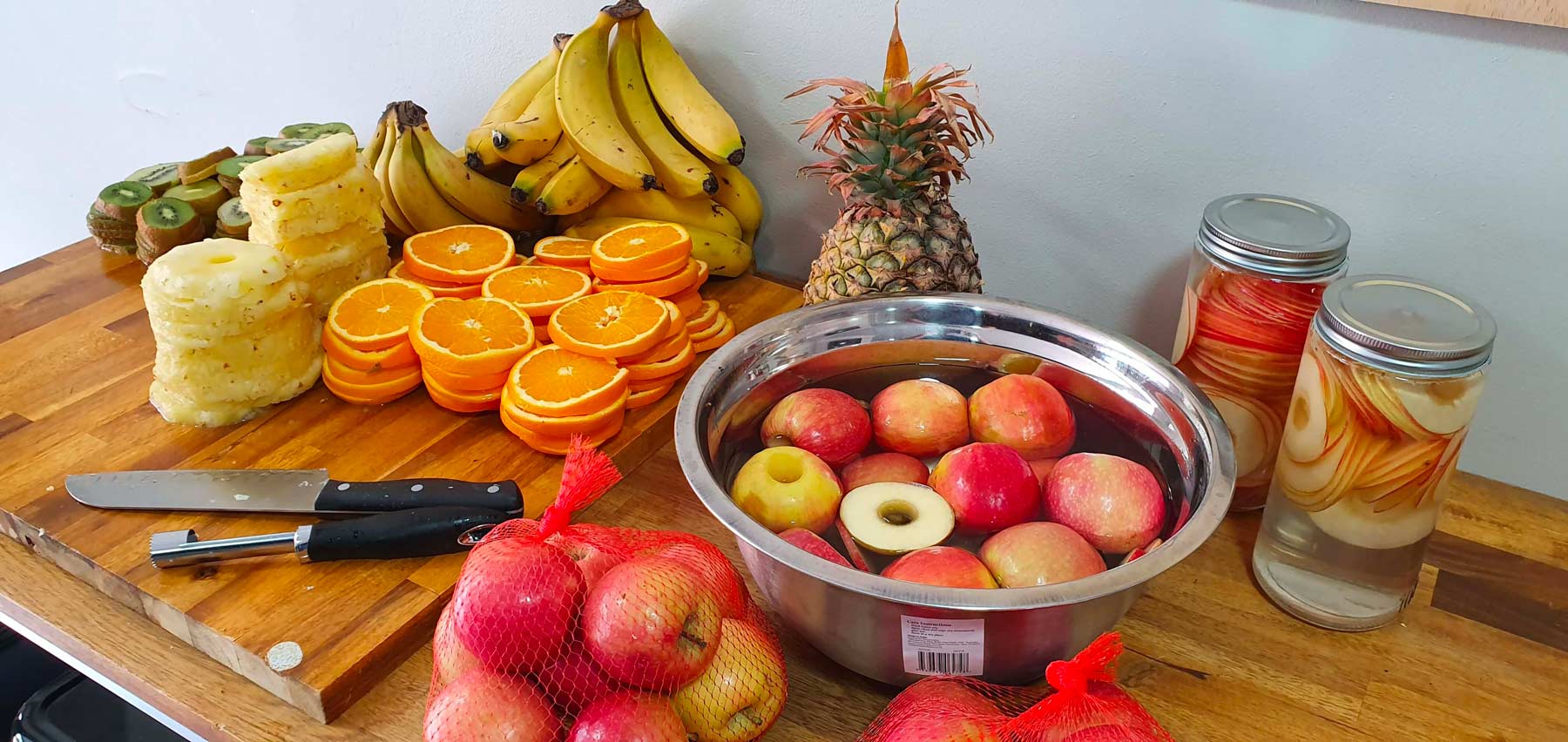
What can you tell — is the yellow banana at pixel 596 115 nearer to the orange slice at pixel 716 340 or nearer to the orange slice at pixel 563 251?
the orange slice at pixel 563 251

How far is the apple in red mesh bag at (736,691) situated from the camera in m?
0.75

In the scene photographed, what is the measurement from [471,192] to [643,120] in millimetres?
255

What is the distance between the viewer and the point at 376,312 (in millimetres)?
1189

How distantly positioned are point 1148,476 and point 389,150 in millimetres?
1038

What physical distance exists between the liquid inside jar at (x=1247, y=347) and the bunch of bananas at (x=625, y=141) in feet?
1.90

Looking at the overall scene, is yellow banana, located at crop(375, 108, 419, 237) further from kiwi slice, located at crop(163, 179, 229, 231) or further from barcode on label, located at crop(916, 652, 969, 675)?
barcode on label, located at crop(916, 652, 969, 675)

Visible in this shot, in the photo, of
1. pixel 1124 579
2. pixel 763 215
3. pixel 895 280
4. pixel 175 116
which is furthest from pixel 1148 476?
pixel 175 116

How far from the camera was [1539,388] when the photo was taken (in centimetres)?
104

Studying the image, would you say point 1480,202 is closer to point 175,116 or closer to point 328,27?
point 328,27

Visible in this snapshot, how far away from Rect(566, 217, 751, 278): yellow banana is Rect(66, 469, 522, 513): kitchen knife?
1.48ft

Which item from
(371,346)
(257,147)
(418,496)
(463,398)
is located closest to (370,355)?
(371,346)

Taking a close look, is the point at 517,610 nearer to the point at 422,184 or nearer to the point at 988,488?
the point at 988,488

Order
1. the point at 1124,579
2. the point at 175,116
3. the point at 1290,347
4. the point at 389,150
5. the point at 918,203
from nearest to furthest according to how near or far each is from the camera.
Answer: the point at 1124,579 → the point at 1290,347 → the point at 918,203 → the point at 389,150 → the point at 175,116

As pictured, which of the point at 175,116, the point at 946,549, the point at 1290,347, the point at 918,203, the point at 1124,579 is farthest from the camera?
the point at 175,116
